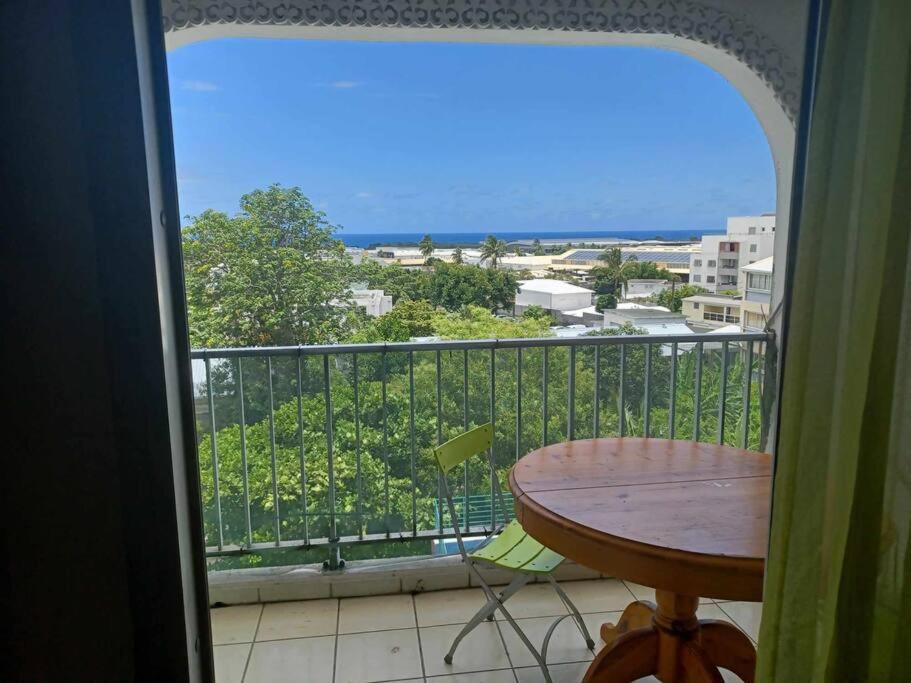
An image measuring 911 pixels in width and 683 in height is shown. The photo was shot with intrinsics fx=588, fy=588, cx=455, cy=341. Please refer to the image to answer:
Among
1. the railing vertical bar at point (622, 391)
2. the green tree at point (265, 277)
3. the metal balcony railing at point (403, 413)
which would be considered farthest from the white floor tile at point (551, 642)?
the green tree at point (265, 277)

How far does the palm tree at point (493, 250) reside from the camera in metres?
4.91

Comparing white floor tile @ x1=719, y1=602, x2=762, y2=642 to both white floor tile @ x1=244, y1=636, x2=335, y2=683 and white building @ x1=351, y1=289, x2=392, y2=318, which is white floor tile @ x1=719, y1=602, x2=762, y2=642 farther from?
white building @ x1=351, y1=289, x2=392, y2=318

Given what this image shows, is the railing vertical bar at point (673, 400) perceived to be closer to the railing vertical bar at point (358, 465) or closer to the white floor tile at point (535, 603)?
the white floor tile at point (535, 603)

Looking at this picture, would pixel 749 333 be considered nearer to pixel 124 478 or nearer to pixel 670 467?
pixel 670 467

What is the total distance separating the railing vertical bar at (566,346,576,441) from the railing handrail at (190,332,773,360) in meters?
0.08

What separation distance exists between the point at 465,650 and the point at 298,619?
31.1 inches

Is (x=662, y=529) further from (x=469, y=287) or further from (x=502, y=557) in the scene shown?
(x=469, y=287)

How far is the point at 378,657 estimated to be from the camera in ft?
7.97

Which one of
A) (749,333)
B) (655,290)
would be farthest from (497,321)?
(749,333)

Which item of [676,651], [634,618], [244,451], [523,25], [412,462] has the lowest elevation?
[634,618]

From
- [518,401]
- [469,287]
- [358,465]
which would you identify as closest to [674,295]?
[469,287]

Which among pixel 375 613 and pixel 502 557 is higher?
pixel 502 557

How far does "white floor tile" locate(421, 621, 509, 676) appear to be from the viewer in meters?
2.36

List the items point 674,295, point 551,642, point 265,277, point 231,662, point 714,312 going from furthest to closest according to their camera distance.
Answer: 1. point 265,277
2. point 674,295
3. point 714,312
4. point 551,642
5. point 231,662
